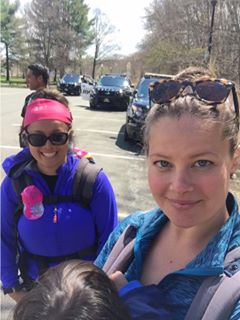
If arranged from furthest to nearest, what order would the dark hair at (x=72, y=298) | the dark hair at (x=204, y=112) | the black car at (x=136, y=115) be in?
1. the black car at (x=136, y=115)
2. the dark hair at (x=204, y=112)
3. the dark hair at (x=72, y=298)

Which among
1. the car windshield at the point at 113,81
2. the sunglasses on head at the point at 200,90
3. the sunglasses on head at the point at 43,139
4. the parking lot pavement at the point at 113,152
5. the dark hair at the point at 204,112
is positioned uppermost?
the car windshield at the point at 113,81

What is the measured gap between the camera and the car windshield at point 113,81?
21.6m

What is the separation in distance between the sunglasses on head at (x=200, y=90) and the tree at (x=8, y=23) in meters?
62.2

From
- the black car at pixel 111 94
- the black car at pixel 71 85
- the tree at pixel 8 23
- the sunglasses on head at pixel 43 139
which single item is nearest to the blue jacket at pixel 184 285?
the sunglasses on head at pixel 43 139

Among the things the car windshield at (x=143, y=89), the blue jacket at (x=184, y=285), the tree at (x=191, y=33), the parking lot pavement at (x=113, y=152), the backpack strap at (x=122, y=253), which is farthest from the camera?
the tree at (x=191, y=33)

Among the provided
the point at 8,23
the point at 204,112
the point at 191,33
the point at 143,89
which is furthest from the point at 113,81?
the point at 8,23

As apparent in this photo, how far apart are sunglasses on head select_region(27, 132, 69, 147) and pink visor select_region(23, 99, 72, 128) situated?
0.24ft

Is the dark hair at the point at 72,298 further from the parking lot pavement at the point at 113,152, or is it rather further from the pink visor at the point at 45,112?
the parking lot pavement at the point at 113,152

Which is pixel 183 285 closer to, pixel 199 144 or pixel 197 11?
pixel 199 144

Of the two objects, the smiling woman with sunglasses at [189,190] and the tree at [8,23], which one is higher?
the tree at [8,23]

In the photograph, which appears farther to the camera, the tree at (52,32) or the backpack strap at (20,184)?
the tree at (52,32)

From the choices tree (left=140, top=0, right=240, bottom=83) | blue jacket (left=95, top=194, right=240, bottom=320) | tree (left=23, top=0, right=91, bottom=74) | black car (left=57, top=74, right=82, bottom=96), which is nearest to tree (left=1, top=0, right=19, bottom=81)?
tree (left=23, top=0, right=91, bottom=74)

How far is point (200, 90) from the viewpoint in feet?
4.36

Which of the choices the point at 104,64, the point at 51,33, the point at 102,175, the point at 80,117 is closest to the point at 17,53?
the point at 51,33
